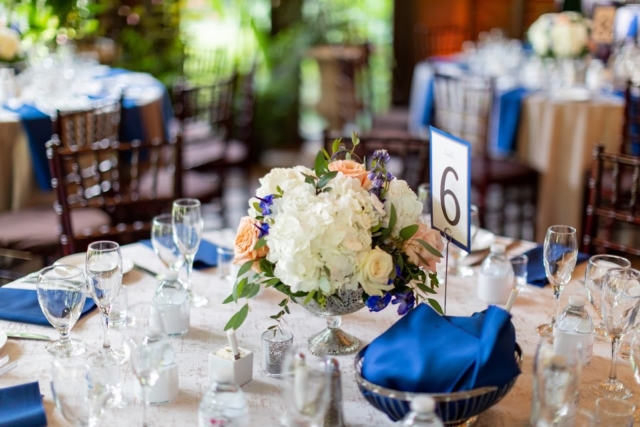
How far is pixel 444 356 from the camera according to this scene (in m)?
1.24

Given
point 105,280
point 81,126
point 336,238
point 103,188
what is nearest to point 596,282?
point 336,238

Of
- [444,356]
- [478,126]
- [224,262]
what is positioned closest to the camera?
[444,356]

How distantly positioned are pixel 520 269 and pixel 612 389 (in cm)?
52

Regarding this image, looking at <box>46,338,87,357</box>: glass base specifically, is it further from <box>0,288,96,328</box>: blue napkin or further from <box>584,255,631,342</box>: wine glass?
<box>584,255,631,342</box>: wine glass

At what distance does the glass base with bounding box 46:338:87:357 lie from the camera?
4.87 feet

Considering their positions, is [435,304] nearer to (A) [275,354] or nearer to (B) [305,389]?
(A) [275,354]

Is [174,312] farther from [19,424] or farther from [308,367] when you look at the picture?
[308,367]

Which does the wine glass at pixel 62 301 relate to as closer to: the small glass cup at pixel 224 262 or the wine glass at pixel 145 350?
the wine glass at pixel 145 350

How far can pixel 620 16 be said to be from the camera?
16.3 ft

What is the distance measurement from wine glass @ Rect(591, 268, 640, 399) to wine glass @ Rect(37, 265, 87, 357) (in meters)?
0.93

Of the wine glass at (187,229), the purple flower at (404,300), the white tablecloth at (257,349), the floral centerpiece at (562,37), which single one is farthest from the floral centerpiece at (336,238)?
the floral centerpiece at (562,37)

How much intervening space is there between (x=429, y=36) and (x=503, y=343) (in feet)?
16.5

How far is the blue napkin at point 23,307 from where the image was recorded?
5.33 feet

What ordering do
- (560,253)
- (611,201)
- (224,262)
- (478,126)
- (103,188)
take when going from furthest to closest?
(478,126) → (103,188) → (611,201) → (224,262) → (560,253)
